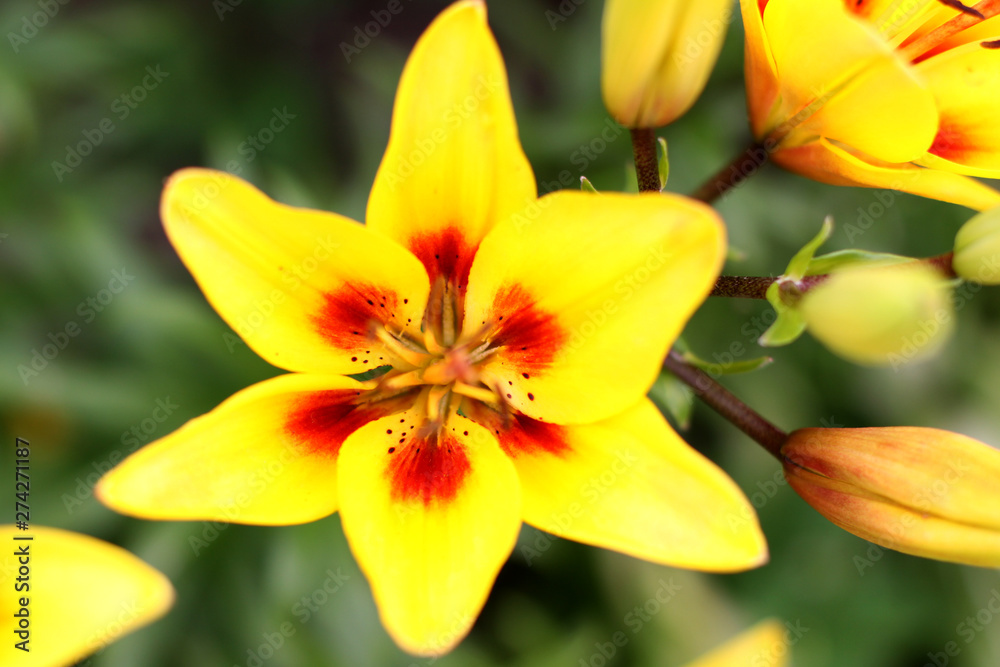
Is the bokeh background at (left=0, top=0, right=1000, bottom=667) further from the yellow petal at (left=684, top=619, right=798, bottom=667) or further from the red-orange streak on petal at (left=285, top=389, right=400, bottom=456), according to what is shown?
the yellow petal at (left=684, top=619, right=798, bottom=667)

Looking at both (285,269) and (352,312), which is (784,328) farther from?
(285,269)

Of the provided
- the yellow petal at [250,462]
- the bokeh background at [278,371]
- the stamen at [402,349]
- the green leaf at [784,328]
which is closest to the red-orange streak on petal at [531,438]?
the stamen at [402,349]

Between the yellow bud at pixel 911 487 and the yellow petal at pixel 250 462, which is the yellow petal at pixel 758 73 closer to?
the yellow bud at pixel 911 487

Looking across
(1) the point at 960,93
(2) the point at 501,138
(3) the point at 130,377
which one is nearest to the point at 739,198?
(1) the point at 960,93

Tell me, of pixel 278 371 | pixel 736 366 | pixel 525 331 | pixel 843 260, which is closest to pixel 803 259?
pixel 843 260

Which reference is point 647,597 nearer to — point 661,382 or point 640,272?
point 661,382

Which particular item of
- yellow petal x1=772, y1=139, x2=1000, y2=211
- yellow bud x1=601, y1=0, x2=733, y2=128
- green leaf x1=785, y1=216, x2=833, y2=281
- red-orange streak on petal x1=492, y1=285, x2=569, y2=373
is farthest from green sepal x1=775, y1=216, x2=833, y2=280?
red-orange streak on petal x1=492, y1=285, x2=569, y2=373
